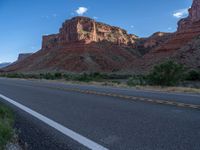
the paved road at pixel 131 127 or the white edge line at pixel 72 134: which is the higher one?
the paved road at pixel 131 127

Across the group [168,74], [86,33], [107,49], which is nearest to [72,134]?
[168,74]

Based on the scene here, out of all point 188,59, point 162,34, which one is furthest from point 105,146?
point 162,34

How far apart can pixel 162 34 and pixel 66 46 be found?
4394 cm

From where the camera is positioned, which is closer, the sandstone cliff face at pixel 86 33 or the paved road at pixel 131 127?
the paved road at pixel 131 127

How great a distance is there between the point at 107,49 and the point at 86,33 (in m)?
13.4

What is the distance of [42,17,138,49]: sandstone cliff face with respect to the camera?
106m

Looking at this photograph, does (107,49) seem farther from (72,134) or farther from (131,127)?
(72,134)

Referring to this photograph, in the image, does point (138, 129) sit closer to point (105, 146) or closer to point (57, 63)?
point (105, 146)

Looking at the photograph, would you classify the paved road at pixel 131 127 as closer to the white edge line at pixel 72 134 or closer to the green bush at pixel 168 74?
the white edge line at pixel 72 134

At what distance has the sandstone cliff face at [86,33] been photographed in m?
106

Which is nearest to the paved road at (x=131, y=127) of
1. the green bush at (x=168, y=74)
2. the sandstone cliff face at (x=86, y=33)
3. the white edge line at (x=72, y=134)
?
the white edge line at (x=72, y=134)

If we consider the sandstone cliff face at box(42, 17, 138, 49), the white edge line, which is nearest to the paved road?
the white edge line

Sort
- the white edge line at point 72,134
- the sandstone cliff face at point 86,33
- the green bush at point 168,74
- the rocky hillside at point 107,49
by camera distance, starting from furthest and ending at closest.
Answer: the sandstone cliff face at point 86,33
the rocky hillside at point 107,49
the green bush at point 168,74
the white edge line at point 72,134

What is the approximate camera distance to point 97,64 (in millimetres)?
84688
